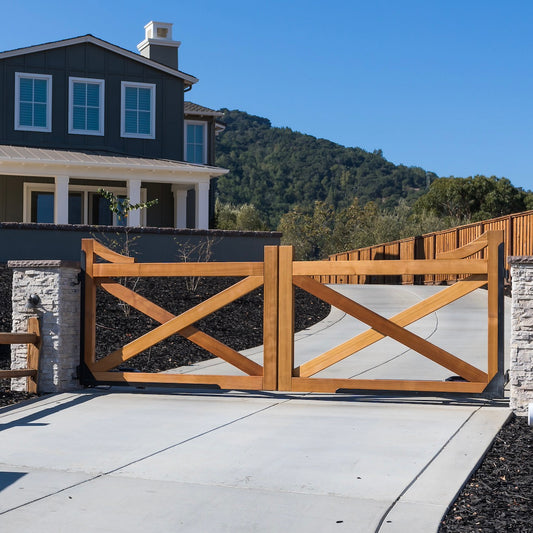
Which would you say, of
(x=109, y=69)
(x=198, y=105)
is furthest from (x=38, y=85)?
(x=198, y=105)

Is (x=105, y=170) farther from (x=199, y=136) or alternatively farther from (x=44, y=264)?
(x=44, y=264)

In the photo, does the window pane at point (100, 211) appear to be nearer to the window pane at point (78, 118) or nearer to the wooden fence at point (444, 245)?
the window pane at point (78, 118)

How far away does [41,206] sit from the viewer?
85.8ft

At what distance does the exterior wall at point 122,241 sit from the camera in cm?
1859

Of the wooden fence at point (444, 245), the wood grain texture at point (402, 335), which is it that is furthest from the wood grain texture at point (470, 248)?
the wooden fence at point (444, 245)

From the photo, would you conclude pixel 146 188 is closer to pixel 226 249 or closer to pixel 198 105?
pixel 198 105

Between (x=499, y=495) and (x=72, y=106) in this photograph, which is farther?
(x=72, y=106)

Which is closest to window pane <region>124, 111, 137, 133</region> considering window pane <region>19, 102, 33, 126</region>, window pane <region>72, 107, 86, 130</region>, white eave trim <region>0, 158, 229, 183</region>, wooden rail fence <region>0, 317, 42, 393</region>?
window pane <region>72, 107, 86, 130</region>

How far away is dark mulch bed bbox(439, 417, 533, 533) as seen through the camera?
455 centimetres

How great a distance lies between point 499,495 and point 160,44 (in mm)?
26940

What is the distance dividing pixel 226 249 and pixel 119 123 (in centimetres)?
782

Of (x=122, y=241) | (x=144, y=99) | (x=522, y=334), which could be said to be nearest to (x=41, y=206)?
(x=144, y=99)

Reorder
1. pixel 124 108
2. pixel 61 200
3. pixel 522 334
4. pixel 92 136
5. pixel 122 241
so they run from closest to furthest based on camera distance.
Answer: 1. pixel 522 334
2. pixel 122 241
3. pixel 61 200
4. pixel 92 136
5. pixel 124 108

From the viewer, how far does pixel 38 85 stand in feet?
82.2
